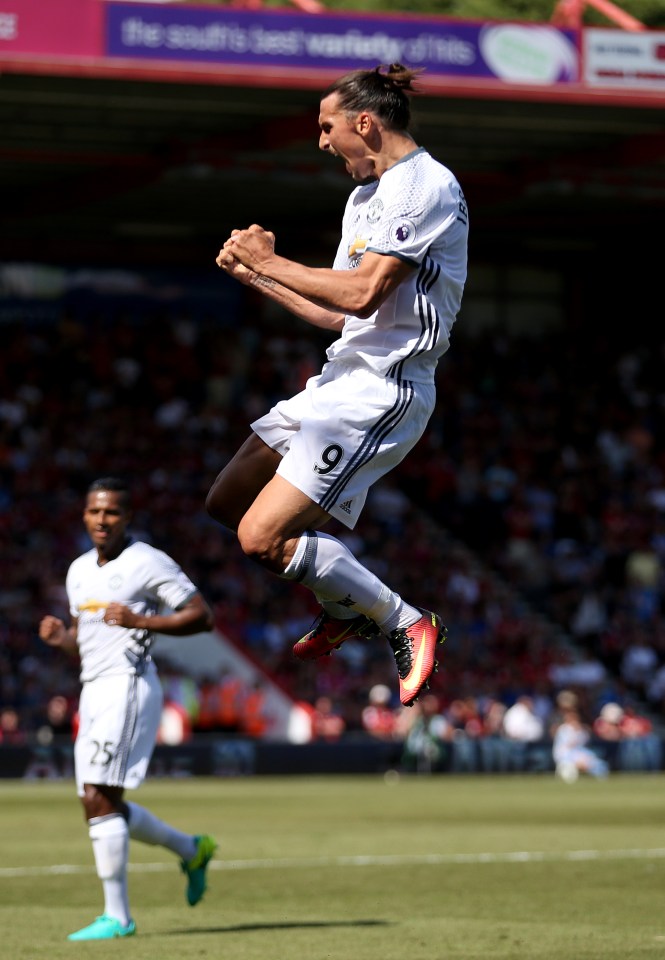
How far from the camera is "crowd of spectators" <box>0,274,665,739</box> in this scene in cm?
2964

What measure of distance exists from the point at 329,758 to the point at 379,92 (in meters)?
22.1

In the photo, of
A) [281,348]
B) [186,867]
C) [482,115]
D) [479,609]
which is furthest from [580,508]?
[186,867]

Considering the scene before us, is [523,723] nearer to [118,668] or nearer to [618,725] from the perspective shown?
[618,725]

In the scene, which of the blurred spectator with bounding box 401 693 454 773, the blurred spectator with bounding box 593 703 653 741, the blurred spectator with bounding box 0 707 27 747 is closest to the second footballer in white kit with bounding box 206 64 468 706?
the blurred spectator with bounding box 0 707 27 747

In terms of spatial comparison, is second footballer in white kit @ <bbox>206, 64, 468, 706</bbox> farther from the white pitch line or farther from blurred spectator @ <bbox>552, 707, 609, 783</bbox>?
blurred spectator @ <bbox>552, 707, 609, 783</bbox>

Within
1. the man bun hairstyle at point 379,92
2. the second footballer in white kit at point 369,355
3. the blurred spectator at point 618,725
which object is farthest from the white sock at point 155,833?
the blurred spectator at point 618,725

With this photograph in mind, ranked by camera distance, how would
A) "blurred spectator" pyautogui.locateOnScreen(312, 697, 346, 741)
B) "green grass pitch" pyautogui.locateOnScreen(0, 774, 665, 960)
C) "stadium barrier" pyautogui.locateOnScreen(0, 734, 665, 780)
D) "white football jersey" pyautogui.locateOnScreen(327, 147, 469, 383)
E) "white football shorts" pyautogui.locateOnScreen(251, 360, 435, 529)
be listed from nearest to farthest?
"white football jersey" pyautogui.locateOnScreen(327, 147, 469, 383), "white football shorts" pyautogui.locateOnScreen(251, 360, 435, 529), "green grass pitch" pyautogui.locateOnScreen(0, 774, 665, 960), "stadium barrier" pyautogui.locateOnScreen(0, 734, 665, 780), "blurred spectator" pyautogui.locateOnScreen(312, 697, 346, 741)

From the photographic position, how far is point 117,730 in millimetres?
9953

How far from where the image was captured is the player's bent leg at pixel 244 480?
7.30 meters

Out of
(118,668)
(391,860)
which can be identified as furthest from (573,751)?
(118,668)

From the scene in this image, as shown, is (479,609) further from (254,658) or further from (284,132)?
(284,132)

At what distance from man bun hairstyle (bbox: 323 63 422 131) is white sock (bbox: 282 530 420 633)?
1620 mm

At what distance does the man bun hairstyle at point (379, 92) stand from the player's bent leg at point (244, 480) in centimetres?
135

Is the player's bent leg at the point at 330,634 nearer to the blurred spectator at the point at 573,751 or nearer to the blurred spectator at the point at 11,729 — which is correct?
the blurred spectator at the point at 11,729
